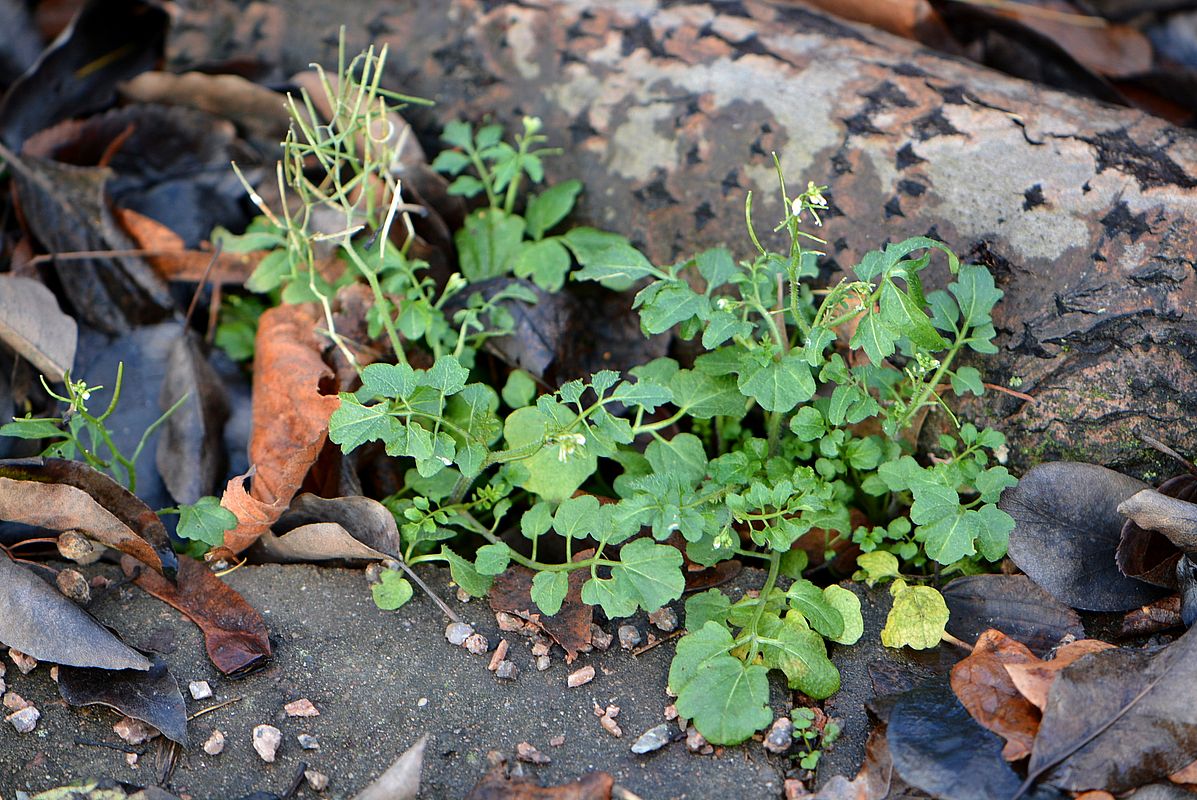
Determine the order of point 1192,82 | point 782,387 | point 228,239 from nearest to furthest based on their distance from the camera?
point 782,387 → point 228,239 → point 1192,82

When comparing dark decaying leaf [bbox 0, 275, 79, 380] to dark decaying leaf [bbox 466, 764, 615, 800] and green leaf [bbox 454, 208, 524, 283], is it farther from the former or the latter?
dark decaying leaf [bbox 466, 764, 615, 800]

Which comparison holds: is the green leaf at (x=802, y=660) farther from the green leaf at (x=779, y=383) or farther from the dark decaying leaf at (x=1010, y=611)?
the green leaf at (x=779, y=383)

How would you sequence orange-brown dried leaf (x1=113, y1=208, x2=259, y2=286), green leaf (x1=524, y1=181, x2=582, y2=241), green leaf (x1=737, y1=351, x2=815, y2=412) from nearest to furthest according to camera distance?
green leaf (x1=737, y1=351, x2=815, y2=412) → green leaf (x1=524, y1=181, x2=582, y2=241) → orange-brown dried leaf (x1=113, y1=208, x2=259, y2=286)

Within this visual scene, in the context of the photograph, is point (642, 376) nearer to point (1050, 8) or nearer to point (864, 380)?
point (864, 380)

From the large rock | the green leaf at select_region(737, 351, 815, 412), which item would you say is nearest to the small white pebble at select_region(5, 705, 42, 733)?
the green leaf at select_region(737, 351, 815, 412)

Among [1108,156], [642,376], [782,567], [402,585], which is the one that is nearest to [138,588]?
[402,585]

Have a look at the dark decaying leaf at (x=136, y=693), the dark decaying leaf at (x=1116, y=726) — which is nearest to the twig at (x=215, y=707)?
the dark decaying leaf at (x=136, y=693)

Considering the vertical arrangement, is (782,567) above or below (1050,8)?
below
